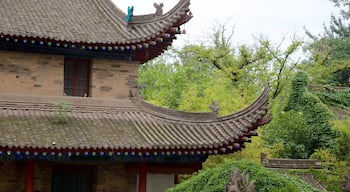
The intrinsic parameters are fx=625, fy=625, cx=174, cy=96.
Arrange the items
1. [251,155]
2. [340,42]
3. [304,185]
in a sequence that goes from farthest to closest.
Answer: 1. [340,42]
2. [251,155]
3. [304,185]

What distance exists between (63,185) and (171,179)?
268 cm

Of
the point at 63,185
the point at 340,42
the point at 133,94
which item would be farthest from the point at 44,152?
the point at 340,42

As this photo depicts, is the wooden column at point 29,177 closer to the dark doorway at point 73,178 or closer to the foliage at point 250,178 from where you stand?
the dark doorway at point 73,178

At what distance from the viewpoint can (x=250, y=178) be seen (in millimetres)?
8578

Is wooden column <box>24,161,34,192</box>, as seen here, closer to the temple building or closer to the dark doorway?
the temple building

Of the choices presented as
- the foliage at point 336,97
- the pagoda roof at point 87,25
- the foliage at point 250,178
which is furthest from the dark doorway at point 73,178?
the foliage at point 336,97

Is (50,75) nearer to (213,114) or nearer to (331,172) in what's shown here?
(213,114)

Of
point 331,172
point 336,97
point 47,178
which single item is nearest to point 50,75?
point 47,178

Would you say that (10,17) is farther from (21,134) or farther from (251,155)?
(251,155)

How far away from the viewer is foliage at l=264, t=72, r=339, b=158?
2686 cm

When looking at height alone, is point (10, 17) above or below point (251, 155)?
above

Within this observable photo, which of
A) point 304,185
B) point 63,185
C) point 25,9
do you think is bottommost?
point 63,185

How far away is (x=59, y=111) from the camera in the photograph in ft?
46.6

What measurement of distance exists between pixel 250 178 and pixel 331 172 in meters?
15.4
